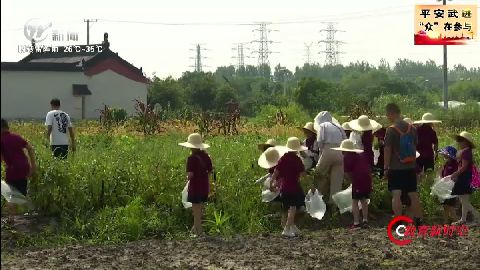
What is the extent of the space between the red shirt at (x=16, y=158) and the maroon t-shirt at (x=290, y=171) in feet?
9.19

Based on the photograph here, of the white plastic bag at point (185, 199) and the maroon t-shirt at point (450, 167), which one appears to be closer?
Answer: the white plastic bag at point (185, 199)

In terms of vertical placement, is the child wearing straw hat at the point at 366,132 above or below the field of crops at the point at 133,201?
above

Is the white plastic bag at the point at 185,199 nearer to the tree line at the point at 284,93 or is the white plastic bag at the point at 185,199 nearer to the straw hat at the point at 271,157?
the straw hat at the point at 271,157

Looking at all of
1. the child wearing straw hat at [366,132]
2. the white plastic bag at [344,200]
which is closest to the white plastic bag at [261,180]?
the white plastic bag at [344,200]

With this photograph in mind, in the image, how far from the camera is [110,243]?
8906 mm

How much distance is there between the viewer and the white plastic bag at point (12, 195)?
345 inches

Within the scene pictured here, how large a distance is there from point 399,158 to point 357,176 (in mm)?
643

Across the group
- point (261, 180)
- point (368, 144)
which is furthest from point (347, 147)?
point (261, 180)

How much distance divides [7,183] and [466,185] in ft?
17.9

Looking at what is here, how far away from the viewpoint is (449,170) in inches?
396

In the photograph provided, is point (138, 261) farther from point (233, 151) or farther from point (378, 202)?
point (233, 151)

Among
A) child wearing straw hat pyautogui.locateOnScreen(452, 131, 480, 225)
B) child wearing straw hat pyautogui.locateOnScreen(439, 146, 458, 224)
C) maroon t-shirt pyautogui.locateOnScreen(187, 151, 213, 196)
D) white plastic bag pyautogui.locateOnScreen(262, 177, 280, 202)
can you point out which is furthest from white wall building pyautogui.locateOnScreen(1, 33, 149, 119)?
child wearing straw hat pyautogui.locateOnScreen(452, 131, 480, 225)

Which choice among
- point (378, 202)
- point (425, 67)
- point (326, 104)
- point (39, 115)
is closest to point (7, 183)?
point (378, 202)

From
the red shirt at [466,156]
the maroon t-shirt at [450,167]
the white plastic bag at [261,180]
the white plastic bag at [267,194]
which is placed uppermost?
the red shirt at [466,156]
